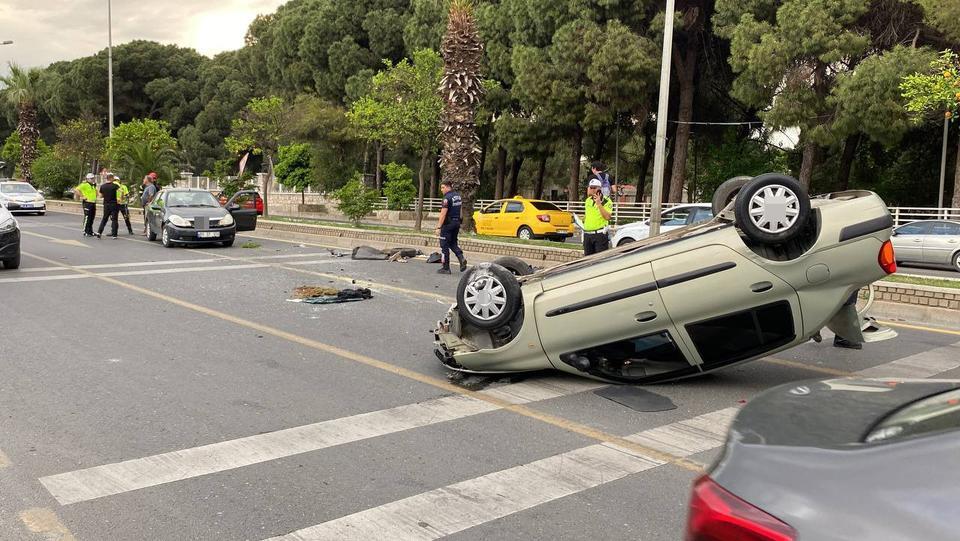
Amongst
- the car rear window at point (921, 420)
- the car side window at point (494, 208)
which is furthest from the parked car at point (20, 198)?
the car rear window at point (921, 420)

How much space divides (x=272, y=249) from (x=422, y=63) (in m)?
14.9

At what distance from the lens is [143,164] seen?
35875 mm

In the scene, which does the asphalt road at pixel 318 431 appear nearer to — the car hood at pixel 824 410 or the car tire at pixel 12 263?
the car hood at pixel 824 410

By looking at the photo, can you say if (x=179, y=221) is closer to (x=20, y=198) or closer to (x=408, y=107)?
(x=408, y=107)

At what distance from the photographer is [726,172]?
37656 millimetres

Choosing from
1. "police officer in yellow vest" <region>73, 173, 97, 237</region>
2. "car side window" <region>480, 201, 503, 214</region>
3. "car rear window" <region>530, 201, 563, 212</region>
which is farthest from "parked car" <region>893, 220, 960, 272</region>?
"police officer in yellow vest" <region>73, 173, 97, 237</region>

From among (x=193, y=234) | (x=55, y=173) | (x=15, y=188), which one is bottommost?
(x=193, y=234)

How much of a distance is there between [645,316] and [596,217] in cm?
599

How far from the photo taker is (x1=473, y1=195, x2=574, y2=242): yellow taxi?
24.9m

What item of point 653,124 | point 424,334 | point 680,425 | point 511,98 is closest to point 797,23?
point 653,124

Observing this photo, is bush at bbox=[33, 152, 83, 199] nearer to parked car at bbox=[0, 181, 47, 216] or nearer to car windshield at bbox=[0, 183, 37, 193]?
parked car at bbox=[0, 181, 47, 216]

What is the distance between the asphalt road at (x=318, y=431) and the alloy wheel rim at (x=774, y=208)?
56.1 inches

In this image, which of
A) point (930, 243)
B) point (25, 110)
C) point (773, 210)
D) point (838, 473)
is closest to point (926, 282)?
point (773, 210)

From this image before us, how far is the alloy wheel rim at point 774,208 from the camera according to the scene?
5.77 metres
